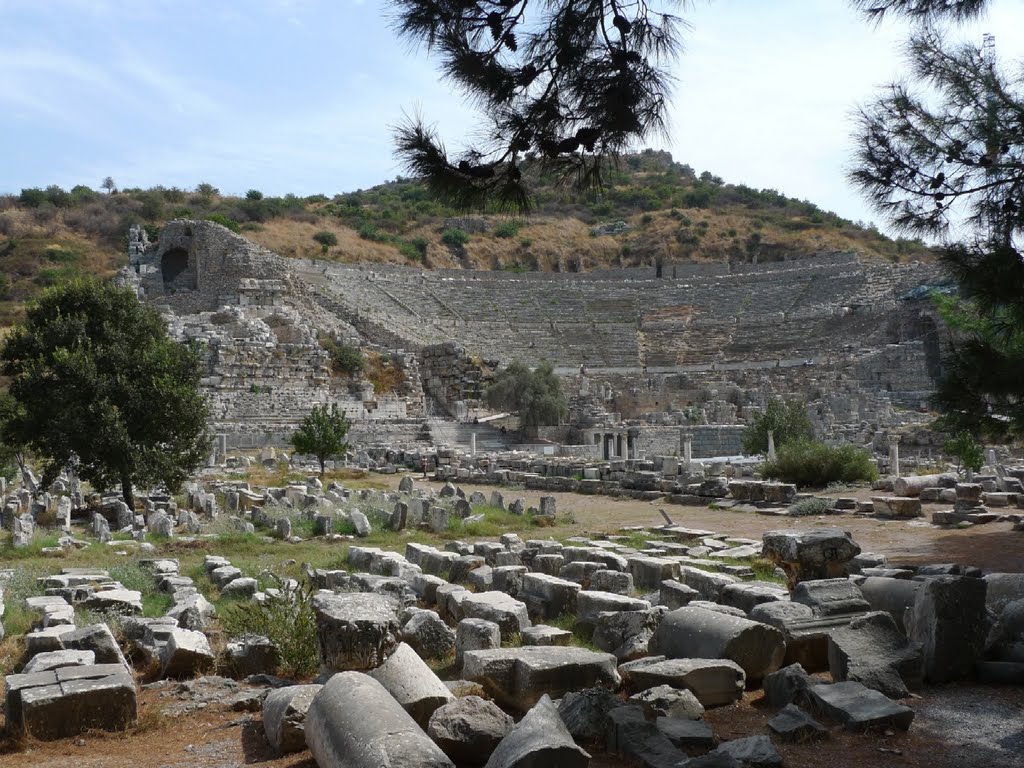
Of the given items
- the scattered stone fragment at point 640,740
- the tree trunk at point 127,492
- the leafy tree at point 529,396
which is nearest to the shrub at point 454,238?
the leafy tree at point 529,396

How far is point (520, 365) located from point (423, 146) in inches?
1292

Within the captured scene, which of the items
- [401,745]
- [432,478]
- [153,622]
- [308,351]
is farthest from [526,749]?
[308,351]

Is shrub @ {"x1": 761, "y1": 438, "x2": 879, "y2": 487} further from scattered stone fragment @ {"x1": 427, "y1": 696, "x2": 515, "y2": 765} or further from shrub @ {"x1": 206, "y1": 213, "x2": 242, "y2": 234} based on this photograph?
shrub @ {"x1": 206, "y1": 213, "x2": 242, "y2": 234}

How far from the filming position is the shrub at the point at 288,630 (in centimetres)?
671

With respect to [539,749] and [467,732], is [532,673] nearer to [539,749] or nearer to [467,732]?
[467,732]

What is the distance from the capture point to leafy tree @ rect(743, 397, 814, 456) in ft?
82.0

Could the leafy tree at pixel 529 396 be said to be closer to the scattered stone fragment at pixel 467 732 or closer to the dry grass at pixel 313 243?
the dry grass at pixel 313 243

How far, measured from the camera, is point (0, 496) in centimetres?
1856

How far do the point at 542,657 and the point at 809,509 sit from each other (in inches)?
430

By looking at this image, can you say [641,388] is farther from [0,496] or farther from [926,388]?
[0,496]

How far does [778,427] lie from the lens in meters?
25.0

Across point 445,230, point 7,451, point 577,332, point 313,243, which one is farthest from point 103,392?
point 445,230

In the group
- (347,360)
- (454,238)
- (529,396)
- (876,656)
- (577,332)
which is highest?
(454,238)

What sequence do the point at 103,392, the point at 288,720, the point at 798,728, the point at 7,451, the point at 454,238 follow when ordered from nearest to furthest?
1. the point at 798,728
2. the point at 288,720
3. the point at 103,392
4. the point at 7,451
5. the point at 454,238
